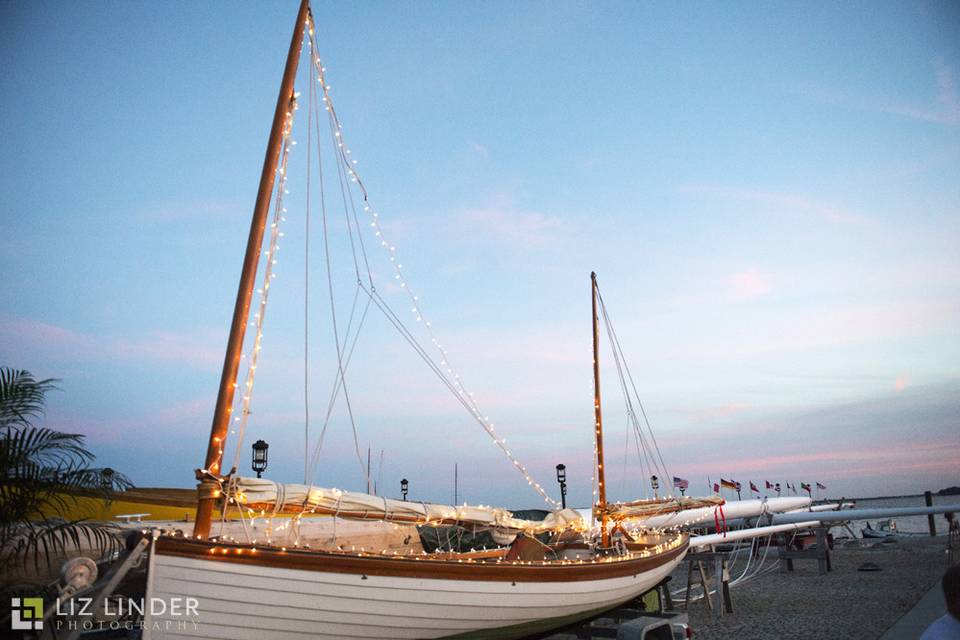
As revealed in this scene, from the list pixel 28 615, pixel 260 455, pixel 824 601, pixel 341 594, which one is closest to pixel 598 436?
pixel 824 601

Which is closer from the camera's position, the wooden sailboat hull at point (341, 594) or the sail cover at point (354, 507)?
the wooden sailboat hull at point (341, 594)

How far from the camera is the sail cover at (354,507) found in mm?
6914

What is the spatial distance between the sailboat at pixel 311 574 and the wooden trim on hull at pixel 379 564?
12mm

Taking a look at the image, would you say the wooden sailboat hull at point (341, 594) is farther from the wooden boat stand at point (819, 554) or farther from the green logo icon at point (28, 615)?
the wooden boat stand at point (819, 554)

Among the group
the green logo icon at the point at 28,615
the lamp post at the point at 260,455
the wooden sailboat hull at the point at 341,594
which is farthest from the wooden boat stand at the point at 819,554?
the green logo icon at the point at 28,615

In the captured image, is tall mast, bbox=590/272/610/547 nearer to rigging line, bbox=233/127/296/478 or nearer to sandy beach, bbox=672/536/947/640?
sandy beach, bbox=672/536/947/640

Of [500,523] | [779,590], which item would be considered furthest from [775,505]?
[500,523]

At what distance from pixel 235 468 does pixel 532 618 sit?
188 inches

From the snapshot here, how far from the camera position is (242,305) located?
7039 mm

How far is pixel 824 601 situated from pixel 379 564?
1362 centimetres

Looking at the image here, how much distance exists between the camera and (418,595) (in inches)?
264

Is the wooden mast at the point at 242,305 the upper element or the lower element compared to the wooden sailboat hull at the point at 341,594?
upper

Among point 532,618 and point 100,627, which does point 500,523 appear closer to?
point 532,618

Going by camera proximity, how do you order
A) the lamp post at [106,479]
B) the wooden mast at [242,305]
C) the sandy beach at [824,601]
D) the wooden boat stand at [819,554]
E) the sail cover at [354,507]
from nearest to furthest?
the wooden mast at [242,305], the sail cover at [354,507], the lamp post at [106,479], the sandy beach at [824,601], the wooden boat stand at [819,554]
